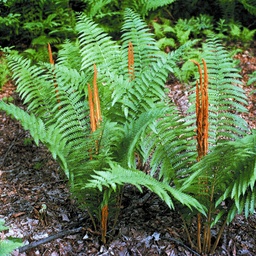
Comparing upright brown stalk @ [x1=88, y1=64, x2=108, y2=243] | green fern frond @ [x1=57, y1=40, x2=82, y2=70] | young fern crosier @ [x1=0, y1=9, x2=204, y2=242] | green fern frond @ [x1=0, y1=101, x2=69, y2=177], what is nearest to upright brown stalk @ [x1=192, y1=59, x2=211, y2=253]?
young fern crosier @ [x1=0, y1=9, x2=204, y2=242]

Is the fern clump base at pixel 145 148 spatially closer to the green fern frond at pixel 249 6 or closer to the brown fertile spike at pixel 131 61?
the brown fertile spike at pixel 131 61

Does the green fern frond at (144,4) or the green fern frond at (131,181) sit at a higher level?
the green fern frond at (144,4)

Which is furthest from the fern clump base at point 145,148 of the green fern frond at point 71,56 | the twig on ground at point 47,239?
the green fern frond at point 71,56

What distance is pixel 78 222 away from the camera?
274 cm

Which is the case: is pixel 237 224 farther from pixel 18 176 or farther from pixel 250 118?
pixel 18 176

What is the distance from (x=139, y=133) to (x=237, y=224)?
3.74 feet

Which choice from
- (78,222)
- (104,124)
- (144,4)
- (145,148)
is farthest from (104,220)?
(144,4)

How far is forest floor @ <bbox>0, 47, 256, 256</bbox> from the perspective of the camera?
8.35 ft

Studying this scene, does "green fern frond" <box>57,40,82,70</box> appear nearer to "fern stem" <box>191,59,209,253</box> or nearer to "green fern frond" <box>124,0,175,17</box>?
"green fern frond" <box>124,0,175,17</box>

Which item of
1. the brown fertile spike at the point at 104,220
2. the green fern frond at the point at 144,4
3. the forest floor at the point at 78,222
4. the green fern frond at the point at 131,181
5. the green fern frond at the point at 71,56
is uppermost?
the green fern frond at the point at 144,4

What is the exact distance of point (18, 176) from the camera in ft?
10.8

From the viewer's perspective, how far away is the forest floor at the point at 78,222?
8.35ft

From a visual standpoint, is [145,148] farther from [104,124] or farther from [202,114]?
[202,114]

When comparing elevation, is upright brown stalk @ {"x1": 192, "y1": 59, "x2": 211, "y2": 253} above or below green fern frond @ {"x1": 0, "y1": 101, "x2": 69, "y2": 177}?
above
